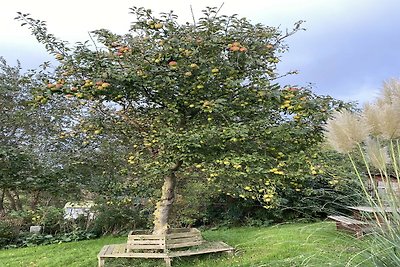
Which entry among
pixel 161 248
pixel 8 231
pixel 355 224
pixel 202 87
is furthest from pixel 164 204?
pixel 8 231

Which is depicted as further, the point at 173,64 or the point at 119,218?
the point at 119,218

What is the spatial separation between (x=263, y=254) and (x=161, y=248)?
4.01 feet

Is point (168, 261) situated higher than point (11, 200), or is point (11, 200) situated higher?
point (11, 200)

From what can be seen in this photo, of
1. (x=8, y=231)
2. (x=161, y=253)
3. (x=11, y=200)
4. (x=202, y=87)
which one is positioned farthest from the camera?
(x=11, y=200)

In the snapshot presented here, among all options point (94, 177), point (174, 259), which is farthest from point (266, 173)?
point (94, 177)

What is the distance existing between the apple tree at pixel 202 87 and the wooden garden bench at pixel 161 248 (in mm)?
943

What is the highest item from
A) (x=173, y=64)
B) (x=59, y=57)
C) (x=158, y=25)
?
(x=158, y=25)

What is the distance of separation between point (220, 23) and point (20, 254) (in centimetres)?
472

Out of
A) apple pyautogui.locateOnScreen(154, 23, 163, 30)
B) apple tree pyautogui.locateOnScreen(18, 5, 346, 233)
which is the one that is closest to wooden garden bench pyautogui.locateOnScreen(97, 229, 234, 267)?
apple tree pyautogui.locateOnScreen(18, 5, 346, 233)

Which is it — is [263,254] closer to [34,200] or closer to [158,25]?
[158,25]

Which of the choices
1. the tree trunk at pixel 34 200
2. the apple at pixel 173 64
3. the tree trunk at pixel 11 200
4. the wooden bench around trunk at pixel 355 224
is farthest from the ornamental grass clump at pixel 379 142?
the tree trunk at pixel 11 200

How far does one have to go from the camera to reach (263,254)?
434 cm

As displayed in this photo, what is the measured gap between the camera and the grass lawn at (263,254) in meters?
1.73

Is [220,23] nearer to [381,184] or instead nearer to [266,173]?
[266,173]
